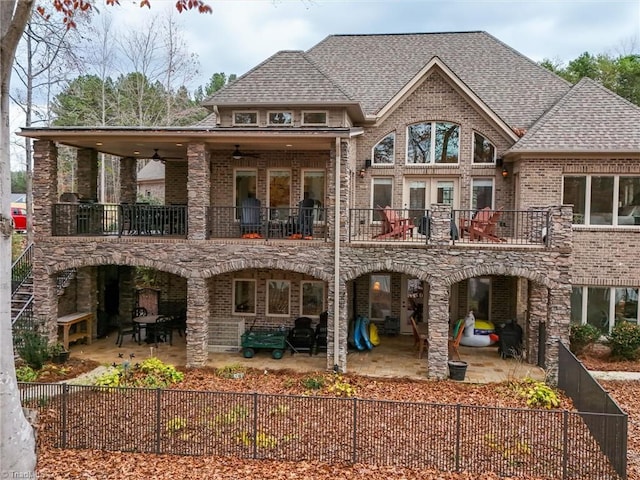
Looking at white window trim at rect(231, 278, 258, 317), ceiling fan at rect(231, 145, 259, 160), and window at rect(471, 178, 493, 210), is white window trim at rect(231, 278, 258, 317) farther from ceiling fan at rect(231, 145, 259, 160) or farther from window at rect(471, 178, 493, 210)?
window at rect(471, 178, 493, 210)

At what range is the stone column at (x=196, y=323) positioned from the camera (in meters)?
12.6

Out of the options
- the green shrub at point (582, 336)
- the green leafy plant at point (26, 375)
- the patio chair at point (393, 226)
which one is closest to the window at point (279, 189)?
the patio chair at point (393, 226)

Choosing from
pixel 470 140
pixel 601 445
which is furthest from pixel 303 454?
pixel 470 140

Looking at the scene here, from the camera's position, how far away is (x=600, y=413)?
7.76m

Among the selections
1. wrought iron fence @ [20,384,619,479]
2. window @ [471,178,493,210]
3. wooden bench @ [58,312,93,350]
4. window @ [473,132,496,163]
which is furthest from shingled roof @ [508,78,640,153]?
wooden bench @ [58,312,93,350]

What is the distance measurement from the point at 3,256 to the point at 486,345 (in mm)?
13247

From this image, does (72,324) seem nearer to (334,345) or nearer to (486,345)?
(334,345)

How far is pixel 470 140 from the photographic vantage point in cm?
1543

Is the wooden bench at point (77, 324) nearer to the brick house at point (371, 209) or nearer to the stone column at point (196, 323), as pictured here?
the brick house at point (371, 209)

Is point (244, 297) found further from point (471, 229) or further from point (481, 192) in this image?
point (481, 192)

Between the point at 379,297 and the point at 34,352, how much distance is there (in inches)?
411

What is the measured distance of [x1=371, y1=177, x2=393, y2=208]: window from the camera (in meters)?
16.0

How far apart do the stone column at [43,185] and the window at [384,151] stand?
982 centimetres

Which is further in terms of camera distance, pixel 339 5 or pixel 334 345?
pixel 339 5
